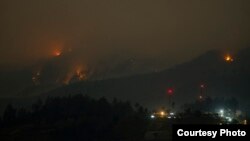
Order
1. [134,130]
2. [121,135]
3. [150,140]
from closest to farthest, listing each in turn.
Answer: [150,140]
[134,130]
[121,135]

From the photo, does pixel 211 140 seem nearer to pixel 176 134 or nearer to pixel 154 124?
pixel 176 134

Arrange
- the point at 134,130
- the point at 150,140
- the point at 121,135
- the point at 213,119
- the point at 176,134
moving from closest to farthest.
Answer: the point at 176,134
the point at 213,119
the point at 150,140
the point at 134,130
the point at 121,135

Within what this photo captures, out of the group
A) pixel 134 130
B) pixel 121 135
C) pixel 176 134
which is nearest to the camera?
pixel 176 134

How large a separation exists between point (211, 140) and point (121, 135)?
493 feet

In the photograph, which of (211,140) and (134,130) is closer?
(211,140)

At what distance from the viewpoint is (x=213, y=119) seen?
14338 centimetres

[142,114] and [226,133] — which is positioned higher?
[142,114]

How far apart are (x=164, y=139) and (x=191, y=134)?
104 meters

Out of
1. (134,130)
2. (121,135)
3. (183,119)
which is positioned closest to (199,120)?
(183,119)

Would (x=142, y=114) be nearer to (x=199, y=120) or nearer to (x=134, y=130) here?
(x=134, y=130)

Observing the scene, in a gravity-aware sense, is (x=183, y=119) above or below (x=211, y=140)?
above

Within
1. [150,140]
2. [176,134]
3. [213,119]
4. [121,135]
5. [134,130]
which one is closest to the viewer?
[176,134]

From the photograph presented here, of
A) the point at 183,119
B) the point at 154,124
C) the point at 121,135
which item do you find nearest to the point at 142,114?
the point at 121,135

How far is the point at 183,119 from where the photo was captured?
152500 millimetres
